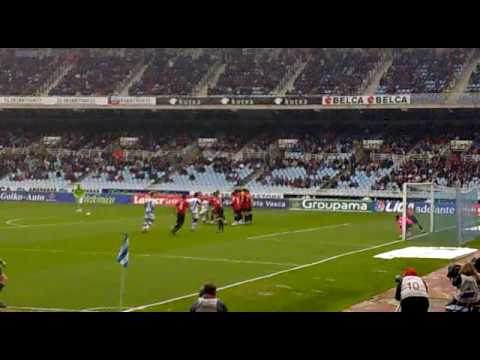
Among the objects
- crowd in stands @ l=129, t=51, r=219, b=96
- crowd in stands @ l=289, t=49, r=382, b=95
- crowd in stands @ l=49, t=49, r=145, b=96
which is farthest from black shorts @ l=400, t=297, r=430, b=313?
crowd in stands @ l=49, t=49, r=145, b=96

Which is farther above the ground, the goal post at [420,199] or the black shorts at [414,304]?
the goal post at [420,199]

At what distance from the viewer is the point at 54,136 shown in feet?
240

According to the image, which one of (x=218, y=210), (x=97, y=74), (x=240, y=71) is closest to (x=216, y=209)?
(x=218, y=210)

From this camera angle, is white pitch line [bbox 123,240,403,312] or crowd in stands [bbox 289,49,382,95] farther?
crowd in stands [bbox 289,49,382,95]

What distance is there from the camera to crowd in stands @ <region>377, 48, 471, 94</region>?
62.0 meters

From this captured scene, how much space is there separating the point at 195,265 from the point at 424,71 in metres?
46.0

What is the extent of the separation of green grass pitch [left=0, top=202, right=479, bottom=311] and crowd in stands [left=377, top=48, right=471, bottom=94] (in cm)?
2500

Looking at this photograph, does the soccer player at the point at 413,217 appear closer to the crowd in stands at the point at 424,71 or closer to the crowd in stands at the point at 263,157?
the crowd in stands at the point at 263,157

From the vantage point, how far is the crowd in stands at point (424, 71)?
203 feet

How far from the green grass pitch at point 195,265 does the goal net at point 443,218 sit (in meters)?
1.02

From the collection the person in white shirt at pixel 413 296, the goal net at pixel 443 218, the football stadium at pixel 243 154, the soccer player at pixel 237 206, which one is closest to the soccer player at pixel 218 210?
the football stadium at pixel 243 154

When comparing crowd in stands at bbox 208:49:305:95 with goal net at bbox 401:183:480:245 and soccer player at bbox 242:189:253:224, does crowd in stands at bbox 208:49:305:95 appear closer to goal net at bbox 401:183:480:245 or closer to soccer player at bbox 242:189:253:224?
soccer player at bbox 242:189:253:224
